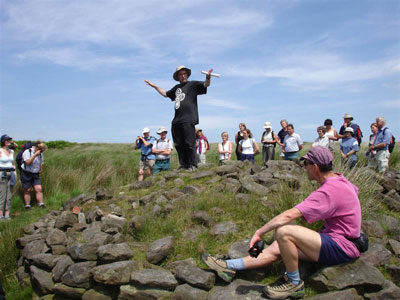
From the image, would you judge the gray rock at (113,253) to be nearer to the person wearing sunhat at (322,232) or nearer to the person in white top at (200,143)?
the person wearing sunhat at (322,232)

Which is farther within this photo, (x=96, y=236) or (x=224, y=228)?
(x=96, y=236)

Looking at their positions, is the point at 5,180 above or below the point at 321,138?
below

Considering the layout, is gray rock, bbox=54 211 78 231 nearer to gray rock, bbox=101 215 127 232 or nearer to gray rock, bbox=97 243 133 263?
gray rock, bbox=101 215 127 232

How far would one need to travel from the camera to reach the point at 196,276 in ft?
16.1

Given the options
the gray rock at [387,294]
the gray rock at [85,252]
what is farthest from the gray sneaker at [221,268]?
the gray rock at [85,252]

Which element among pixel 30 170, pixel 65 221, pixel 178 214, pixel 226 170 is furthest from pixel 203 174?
pixel 30 170

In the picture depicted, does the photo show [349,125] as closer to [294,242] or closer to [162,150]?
[162,150]

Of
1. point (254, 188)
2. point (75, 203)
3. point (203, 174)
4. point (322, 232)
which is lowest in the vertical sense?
point (75, 203)

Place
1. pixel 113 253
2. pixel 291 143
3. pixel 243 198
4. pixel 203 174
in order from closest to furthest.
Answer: pixel 113 253, pixel 243 198, pixel 203 174, pixel 291 143

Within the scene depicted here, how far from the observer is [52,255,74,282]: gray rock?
5.82 meters

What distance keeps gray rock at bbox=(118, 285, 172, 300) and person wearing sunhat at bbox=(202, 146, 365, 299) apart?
1398 millimetres

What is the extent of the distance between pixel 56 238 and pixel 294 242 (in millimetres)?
4498

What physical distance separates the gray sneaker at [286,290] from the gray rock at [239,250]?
785 millimetres

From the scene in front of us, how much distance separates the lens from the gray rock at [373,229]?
5.58 meters
